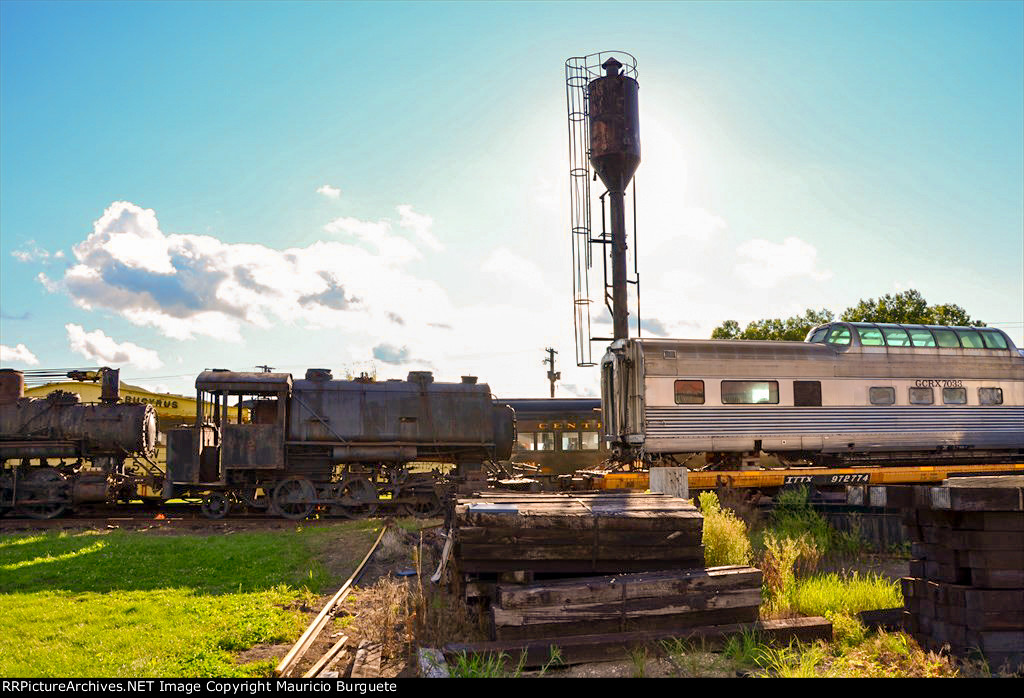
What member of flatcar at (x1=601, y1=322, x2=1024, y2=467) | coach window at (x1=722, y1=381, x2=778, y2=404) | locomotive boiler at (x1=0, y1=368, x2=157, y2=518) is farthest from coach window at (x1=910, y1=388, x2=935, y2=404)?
locomotive boiler at (x1=0, y1=368, x2=157, y2=518)

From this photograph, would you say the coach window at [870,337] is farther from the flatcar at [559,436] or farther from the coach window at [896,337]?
the flatcar at [559,436]

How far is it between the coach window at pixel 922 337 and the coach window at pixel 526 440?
1083 centimetres

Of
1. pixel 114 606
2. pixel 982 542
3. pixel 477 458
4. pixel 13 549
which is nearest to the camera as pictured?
pixel 982 542

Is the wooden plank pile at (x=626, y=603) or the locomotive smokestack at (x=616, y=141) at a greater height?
the locomotive smokestack at (x=616, y=141)

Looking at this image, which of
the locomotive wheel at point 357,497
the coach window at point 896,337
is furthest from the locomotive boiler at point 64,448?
the coach window at point 896,337

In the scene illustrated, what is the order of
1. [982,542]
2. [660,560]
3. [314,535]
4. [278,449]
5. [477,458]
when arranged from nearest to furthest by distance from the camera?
1. [982,542]
2. [660,560]
3. [314,535]
4. [278,449]
5. [477,458]

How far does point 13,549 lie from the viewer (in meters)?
12.8

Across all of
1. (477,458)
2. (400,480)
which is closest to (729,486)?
(477,458)

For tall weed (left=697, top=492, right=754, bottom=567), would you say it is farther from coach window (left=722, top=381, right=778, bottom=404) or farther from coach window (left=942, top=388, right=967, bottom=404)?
coach window (left=942, top=388, right=967, bottom=404)

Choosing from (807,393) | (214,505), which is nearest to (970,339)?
(807,393)

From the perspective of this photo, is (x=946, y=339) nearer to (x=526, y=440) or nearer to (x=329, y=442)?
(x=526, y=440)

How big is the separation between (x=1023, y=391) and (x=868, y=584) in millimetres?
14330

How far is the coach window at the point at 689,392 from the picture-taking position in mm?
15734

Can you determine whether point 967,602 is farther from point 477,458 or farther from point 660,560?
point 477,458
